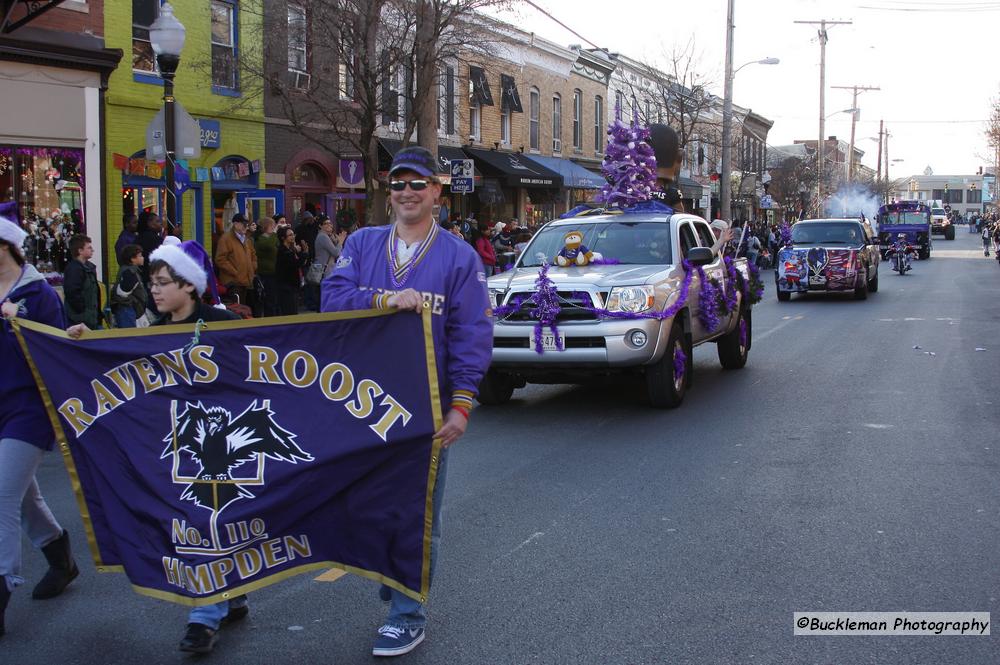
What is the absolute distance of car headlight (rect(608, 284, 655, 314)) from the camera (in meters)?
9.12

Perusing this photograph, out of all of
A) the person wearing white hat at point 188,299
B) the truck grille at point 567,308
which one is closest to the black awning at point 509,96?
the truck grille at point 567,308

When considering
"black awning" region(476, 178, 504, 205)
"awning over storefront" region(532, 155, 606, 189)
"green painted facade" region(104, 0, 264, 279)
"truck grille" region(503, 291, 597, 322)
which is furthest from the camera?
"awning over storefront" region(532, 155, 606, 189)

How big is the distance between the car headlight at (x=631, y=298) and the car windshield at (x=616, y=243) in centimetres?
105

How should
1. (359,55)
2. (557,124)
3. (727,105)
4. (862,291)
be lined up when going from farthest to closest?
(557,124) → (727,105) → (862,291) → (359,55)

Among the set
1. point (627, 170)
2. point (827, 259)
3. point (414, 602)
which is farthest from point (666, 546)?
point (827, 259)

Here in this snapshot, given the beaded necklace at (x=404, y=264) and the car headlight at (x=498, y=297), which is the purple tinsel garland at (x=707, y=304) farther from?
the beaded necklace at (x=404, y=264)

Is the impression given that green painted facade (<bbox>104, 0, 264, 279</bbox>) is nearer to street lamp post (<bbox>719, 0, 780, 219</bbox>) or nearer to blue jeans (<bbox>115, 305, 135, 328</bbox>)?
blue jeans (<bbox>115, 305, 135, 328</bbox>)

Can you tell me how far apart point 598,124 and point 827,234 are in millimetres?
19499

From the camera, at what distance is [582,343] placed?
30.0 ft

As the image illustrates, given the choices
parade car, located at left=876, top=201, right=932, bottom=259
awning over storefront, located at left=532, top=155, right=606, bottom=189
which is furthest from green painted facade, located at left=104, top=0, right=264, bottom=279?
parade car, located at left=876, top=201, right=932, bottom=259

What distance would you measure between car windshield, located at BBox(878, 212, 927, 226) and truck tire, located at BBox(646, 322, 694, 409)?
40958 mm

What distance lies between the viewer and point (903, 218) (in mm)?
47406

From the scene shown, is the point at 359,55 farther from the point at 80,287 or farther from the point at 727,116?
the point at 727,116

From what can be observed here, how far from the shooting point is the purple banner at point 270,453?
13.4ft
